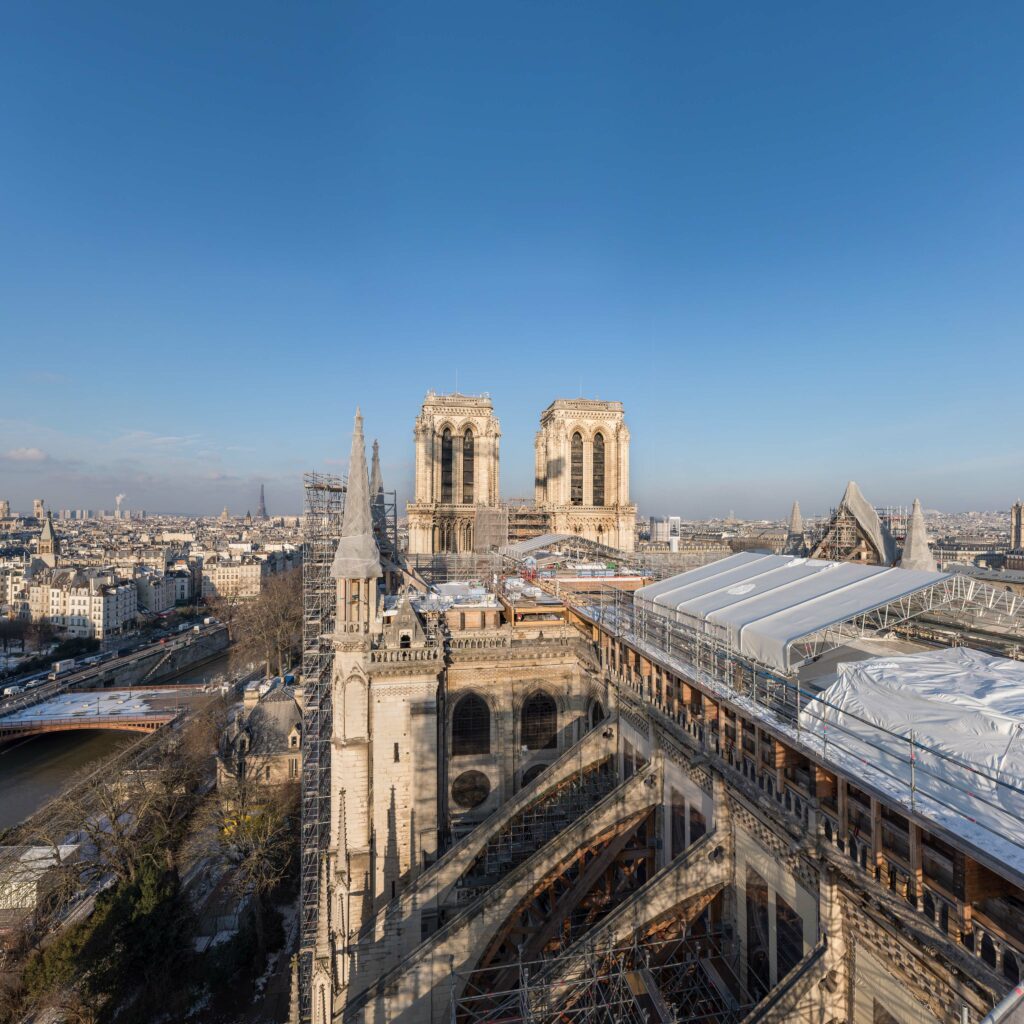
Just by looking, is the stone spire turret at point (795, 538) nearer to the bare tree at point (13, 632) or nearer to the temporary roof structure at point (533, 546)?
the temporary roof structure at point (533, 546)

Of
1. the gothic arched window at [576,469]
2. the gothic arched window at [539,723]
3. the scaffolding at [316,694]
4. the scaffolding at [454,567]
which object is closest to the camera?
the gothic arched window at [539,723]

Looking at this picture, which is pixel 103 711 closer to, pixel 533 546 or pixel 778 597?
pixel 533 546

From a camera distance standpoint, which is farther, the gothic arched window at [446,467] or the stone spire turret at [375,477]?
the gothic arched window at [446,467]

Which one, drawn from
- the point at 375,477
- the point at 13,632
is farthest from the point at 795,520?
the point at 13,632

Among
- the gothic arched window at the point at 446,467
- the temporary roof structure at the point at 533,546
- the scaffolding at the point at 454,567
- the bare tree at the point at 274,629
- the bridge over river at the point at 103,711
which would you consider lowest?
the bridge over river at the point at 103,711

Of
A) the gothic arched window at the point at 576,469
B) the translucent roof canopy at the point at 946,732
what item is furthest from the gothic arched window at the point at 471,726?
the gothic arched window at the point at 576,469

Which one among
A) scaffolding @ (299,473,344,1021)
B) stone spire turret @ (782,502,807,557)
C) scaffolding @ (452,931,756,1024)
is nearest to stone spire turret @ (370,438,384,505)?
scaffolding @ (299,473,344,1021)
